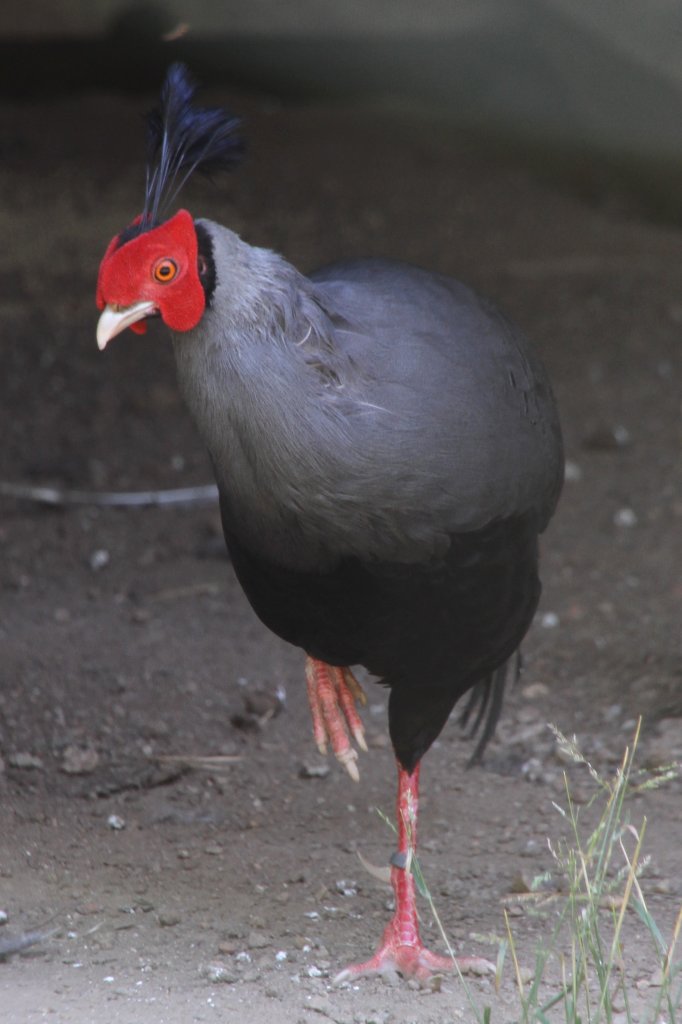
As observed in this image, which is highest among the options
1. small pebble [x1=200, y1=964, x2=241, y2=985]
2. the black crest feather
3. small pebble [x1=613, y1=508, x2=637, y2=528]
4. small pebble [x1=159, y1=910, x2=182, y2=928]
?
the black crest feather

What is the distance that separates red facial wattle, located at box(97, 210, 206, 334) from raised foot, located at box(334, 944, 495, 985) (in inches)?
60.9

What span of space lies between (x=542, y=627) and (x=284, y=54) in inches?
149

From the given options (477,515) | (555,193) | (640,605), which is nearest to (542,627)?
(640,605)

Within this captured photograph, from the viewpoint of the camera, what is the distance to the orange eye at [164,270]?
2830 millimetres

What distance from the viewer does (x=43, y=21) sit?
7.23m

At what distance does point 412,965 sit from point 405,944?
0.20 feet

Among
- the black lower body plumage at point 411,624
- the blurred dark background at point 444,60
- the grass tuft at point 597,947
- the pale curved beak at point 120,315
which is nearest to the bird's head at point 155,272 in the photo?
the pale curved beak at point 120,315

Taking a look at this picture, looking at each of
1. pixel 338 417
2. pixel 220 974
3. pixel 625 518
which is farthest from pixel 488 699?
pixel 625 518

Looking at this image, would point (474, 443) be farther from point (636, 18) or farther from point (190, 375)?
point (636, 18)

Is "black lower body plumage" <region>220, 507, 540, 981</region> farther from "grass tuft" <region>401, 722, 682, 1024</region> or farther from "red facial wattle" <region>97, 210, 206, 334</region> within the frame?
"red facial wattle" <region>97, 210, 206, 334</region>

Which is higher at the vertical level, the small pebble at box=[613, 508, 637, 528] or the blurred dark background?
the blurred dark background

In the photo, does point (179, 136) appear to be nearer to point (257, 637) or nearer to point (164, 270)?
point (164, 270)

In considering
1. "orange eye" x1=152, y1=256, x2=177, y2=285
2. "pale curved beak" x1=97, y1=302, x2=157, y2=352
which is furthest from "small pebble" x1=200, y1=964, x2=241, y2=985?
"orange eye" x1=152, y1=256, x2=177, y2=285

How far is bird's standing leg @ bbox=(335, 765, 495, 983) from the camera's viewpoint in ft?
10.7
